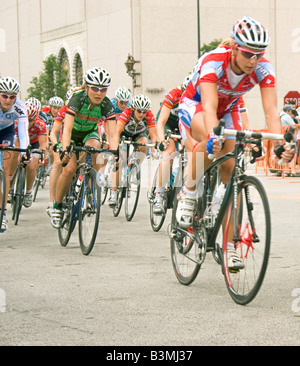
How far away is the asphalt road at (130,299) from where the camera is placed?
15.2 ft

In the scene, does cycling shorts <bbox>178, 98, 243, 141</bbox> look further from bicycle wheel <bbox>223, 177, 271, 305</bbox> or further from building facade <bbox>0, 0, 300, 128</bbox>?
building facade <bbox>0, 0, 300, 128</bbox>

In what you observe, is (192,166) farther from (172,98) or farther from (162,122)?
(172,98)

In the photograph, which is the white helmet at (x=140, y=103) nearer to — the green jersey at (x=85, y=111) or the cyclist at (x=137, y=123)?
the cyclist at (x=137, y=123)

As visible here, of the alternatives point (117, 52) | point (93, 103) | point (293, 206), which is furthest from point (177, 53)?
point (93, 103)

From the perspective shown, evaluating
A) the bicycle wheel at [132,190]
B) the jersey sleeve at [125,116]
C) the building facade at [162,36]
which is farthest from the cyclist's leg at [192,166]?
the building facade at [162,36]

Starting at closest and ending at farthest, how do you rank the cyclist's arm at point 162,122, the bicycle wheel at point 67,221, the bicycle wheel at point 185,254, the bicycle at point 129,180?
1. the bicycle wheel at point 185,254
2. the bicycle wheel at point 67,221
3. the cyclist's arm at point 162,122
4. the bicycle at point 129,180

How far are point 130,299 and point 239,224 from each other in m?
1.00

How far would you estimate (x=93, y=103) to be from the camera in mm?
9039

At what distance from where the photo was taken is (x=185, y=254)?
644cm

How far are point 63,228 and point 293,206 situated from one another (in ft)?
16.0

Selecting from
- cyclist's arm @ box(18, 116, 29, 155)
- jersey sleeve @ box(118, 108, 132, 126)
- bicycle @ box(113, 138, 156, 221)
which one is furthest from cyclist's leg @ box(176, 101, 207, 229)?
jersey sleeve @ box(118, 108, 132, 126)

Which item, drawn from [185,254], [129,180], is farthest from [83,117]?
[185,254]

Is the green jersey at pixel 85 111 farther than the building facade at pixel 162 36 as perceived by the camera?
No
